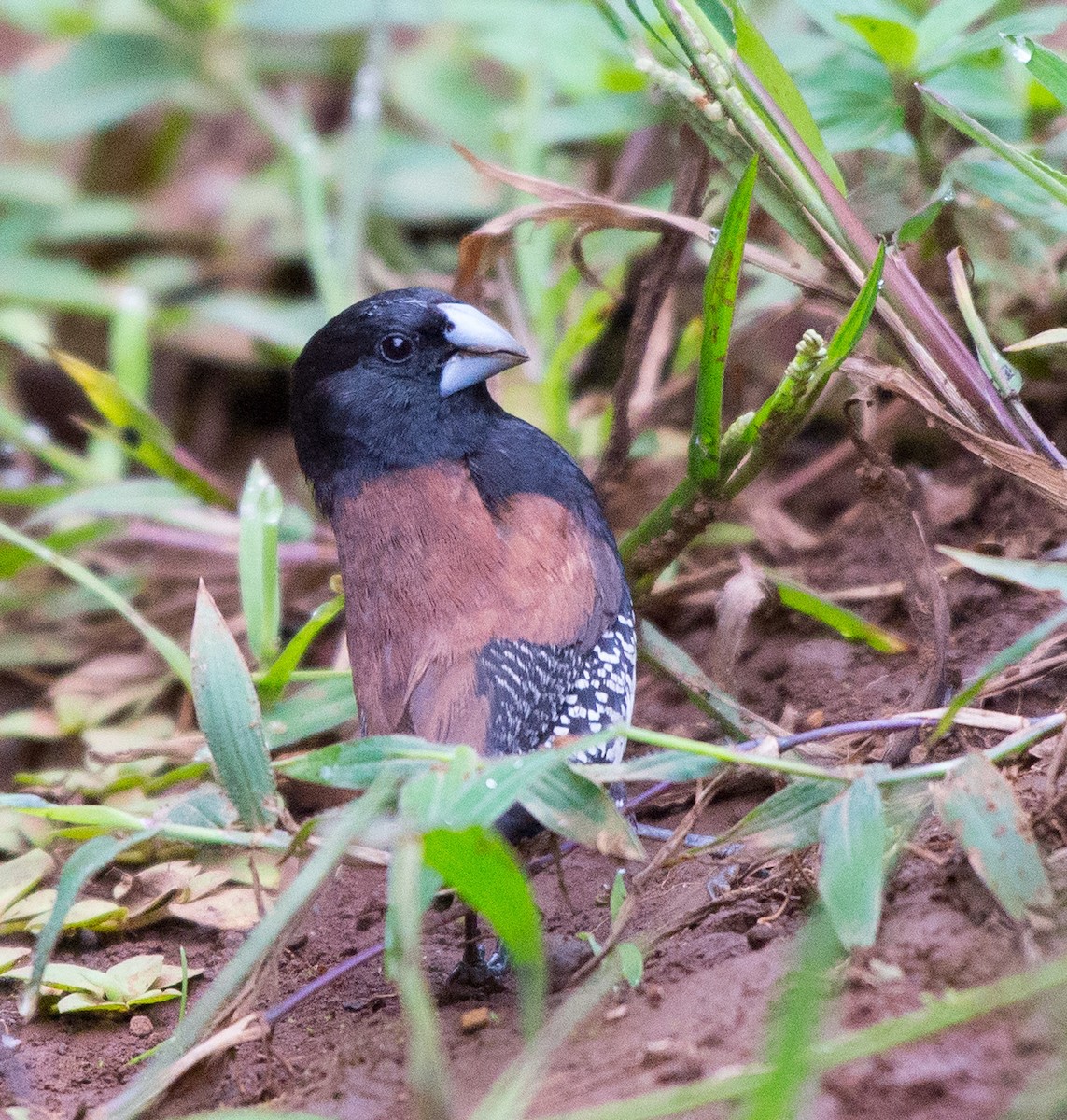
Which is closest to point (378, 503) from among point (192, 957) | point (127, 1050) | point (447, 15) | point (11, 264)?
point (192, 957)

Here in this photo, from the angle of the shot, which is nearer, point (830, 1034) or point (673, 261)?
point (830, 1034)

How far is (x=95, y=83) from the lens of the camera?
4879mm

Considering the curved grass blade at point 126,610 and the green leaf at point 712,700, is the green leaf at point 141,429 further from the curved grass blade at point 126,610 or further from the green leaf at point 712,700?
the green leaf at point 712,700

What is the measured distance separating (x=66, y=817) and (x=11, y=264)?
11.5 feet

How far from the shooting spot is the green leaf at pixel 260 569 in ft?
9.37

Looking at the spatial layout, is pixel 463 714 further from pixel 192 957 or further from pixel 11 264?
pixel 11 264

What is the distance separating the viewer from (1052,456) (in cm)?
225

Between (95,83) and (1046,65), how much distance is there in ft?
11.8

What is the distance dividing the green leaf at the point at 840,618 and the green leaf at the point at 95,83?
10.5 ft

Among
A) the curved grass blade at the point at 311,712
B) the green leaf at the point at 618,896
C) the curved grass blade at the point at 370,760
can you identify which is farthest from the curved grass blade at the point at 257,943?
the curved grass blade at the point at 311,712

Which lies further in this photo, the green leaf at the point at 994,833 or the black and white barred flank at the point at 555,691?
the black and white barred flank at the point at 555,691

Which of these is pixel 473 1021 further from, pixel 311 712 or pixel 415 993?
pixel 311 712

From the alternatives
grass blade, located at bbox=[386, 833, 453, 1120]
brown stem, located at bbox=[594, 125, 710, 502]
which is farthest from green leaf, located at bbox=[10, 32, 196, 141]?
grass blade, located at bbox=[386, 833, 453, 1120]

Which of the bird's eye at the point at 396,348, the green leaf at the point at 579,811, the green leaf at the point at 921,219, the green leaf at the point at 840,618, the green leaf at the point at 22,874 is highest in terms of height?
the green leaf at the point at 921,219
